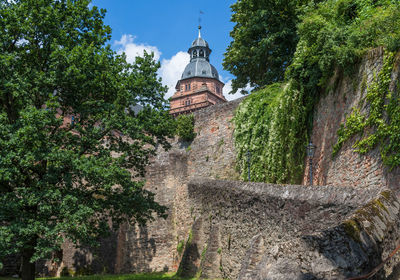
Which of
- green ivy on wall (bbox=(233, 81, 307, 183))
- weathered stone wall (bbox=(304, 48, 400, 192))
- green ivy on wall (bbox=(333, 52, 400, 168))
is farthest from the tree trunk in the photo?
green ivy on wall (bbox=(333, 52, 400, 168))

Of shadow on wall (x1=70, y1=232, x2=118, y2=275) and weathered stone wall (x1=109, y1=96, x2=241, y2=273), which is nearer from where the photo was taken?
weathered stone wall (x1=109, y1=96, x2=241, y2=273)

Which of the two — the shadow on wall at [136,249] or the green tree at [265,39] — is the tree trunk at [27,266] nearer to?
the shadow on wall at [136,249]

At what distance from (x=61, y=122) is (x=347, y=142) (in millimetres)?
8103

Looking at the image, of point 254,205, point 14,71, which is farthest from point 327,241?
point 14,71

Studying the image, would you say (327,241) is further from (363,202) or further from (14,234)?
(14,234)

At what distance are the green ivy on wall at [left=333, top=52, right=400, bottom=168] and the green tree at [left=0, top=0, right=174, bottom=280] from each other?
21.6ft

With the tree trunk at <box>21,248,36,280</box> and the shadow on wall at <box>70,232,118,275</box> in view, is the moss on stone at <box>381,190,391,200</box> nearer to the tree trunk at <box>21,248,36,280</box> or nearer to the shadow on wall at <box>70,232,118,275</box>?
the tree trunk at <box>21,248,36,280</box>

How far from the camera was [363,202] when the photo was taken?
551 cm

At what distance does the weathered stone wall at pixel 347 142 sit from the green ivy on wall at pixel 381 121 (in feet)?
0.66

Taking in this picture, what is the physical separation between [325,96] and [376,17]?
3.26 metres

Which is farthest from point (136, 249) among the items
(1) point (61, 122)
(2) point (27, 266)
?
(1) point (61, 122)

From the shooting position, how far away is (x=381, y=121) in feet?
29.5

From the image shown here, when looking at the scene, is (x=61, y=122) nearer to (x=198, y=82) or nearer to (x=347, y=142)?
(x=347, y=142)

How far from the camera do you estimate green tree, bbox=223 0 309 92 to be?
798 inches
